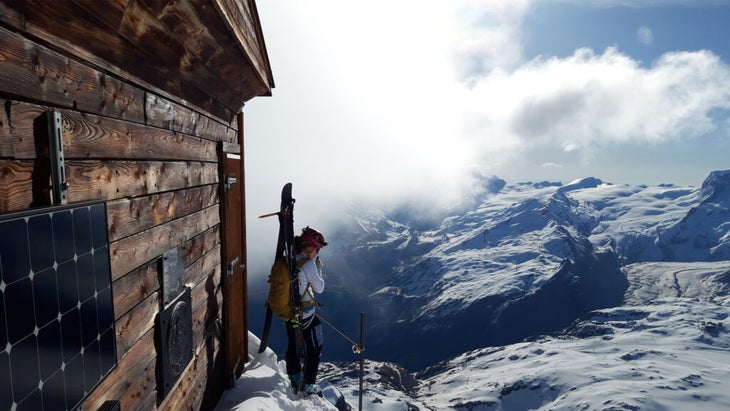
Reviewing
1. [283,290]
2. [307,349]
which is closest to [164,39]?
[283,290]

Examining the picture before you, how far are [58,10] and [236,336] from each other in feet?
22.1

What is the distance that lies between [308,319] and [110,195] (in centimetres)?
489

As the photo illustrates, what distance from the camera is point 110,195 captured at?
10.5 feet

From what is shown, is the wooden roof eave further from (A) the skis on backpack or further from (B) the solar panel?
(A) the skis on backpack

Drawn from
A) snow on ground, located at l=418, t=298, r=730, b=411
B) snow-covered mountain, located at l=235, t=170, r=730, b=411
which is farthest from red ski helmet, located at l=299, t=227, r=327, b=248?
snow on ground, located at l=418, t=298, r=730, b=411

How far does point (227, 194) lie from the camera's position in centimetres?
712

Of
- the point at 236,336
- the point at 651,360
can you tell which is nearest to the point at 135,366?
the point at 236,336

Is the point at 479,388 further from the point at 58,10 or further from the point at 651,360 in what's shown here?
the point at 58,10

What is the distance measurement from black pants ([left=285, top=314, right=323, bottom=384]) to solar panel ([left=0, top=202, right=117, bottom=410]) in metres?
4.56

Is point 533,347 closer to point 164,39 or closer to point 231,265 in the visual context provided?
point 231,265

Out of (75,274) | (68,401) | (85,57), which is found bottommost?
(68,401)

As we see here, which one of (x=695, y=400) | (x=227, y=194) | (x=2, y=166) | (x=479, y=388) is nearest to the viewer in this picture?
(x=2, y=166)

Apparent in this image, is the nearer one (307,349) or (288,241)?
(288,241)

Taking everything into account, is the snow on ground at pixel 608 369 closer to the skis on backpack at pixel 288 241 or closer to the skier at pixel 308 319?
Result: the skier at pixel 308 319
